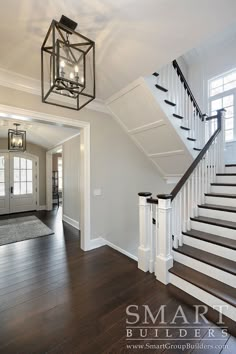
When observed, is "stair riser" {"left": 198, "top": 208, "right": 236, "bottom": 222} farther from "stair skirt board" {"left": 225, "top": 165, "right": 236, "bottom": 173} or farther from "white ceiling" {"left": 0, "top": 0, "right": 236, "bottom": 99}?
"white ceiling" {"left": 0, "top": 0, "right": 236, "bottom": 99}

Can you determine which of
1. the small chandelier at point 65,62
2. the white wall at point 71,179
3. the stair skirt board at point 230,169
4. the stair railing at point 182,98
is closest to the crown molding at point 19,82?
the small chandelier at point 65,62

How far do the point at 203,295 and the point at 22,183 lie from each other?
6.87m

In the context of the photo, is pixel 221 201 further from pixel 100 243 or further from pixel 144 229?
pixel 100 243

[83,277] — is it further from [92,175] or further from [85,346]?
[92,175]

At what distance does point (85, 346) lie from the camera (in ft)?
4.72

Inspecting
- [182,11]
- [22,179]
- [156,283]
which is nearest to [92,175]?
[156,283]

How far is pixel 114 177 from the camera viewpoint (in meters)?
3.75

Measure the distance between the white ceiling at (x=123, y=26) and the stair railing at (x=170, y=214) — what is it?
5.19 ft

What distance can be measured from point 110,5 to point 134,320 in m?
2.92

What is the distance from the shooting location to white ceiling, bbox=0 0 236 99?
62.7 inches

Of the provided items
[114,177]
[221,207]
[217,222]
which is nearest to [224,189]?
[221,207]

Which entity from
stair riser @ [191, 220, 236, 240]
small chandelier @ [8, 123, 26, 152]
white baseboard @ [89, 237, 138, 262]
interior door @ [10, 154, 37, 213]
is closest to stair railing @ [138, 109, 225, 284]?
stair riser @ [191, 220, 236, 240]

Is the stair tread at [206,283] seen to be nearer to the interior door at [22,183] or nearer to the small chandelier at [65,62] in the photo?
the small chandelier at [65,62]

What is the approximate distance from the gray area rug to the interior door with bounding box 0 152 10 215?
1047 mm
